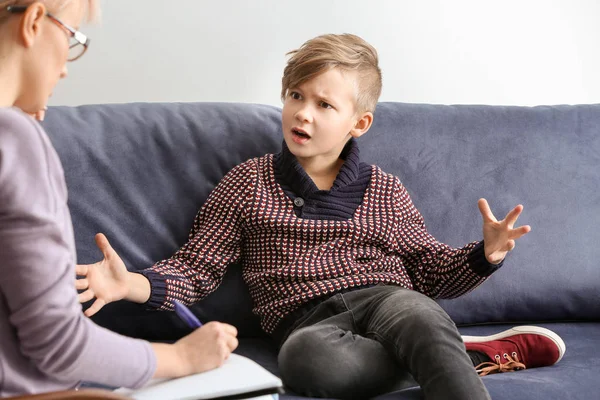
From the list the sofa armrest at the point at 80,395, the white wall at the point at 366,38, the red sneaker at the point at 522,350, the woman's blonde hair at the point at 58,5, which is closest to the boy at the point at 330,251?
the red sneaker at the point at 522,350

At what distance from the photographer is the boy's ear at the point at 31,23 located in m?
0.96

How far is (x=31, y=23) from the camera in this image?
963mm

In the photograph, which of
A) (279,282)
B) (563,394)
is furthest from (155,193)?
(563,394)

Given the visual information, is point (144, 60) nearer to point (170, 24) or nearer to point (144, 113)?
point (170, 24)

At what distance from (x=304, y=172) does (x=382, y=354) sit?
0.49 meters

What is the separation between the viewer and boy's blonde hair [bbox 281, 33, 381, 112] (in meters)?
1.82

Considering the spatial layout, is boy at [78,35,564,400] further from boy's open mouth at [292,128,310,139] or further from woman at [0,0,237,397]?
woman at [0,0,237,397]

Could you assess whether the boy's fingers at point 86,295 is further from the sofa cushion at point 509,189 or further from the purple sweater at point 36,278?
the sofa cushion at point 509,189

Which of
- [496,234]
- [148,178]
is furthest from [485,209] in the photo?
[148,178]

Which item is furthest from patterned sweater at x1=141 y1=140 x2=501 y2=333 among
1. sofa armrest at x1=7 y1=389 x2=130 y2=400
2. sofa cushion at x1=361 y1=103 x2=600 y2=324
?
sofa armrest at x1=7 y1=389 x2=130 y2=400

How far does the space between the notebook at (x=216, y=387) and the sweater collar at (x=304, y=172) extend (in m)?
0.79

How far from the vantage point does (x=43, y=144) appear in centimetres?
91

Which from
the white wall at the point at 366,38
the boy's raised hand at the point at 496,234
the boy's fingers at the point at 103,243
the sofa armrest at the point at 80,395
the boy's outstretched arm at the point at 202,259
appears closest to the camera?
the sofa armrest at the point at 80,395

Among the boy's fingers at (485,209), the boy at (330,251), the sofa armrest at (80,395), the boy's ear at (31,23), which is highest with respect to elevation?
the boy's ear at (31,23)
